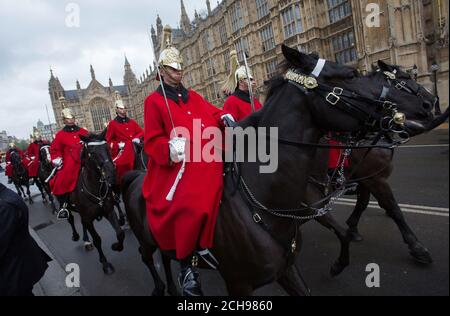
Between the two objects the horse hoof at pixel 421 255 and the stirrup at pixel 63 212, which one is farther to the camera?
the stirrup at pixel 63 212

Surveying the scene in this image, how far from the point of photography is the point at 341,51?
23797 millimetres

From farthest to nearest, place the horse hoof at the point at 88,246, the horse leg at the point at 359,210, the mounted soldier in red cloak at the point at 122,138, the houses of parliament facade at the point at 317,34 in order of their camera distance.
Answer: the houses of parliament facade at the point at 317,34 < the mounted soldier in red cloak at the point at 122,138 < the horse hoof at the point at 88,246 < the horse leg at the point at 359,210

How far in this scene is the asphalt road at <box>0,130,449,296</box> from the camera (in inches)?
148

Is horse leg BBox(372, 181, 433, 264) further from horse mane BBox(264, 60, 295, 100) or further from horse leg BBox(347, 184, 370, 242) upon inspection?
horse mane BBox(264, 60, 295, 100)

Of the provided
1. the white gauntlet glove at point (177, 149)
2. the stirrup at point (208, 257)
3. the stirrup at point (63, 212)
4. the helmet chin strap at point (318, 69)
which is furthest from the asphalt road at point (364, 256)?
the white gauntlet glove at point (177, 149)

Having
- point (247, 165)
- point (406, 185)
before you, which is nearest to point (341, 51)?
point (406, 185)

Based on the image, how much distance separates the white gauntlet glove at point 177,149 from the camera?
110 inches

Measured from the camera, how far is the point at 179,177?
115 inches

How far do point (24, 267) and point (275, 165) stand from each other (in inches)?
117

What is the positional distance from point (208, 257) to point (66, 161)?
227 inches

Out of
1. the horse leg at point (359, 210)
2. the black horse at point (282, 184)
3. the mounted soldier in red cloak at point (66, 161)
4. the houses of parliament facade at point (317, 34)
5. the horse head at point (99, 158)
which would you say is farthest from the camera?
the houses of parliament facade at point (317, 34)

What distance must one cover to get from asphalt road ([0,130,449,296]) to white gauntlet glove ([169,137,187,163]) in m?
2.11

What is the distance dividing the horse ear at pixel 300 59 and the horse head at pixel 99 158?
15.0 ft

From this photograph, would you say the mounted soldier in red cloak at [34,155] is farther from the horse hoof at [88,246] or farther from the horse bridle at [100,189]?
the horse bridle at [100,189]
